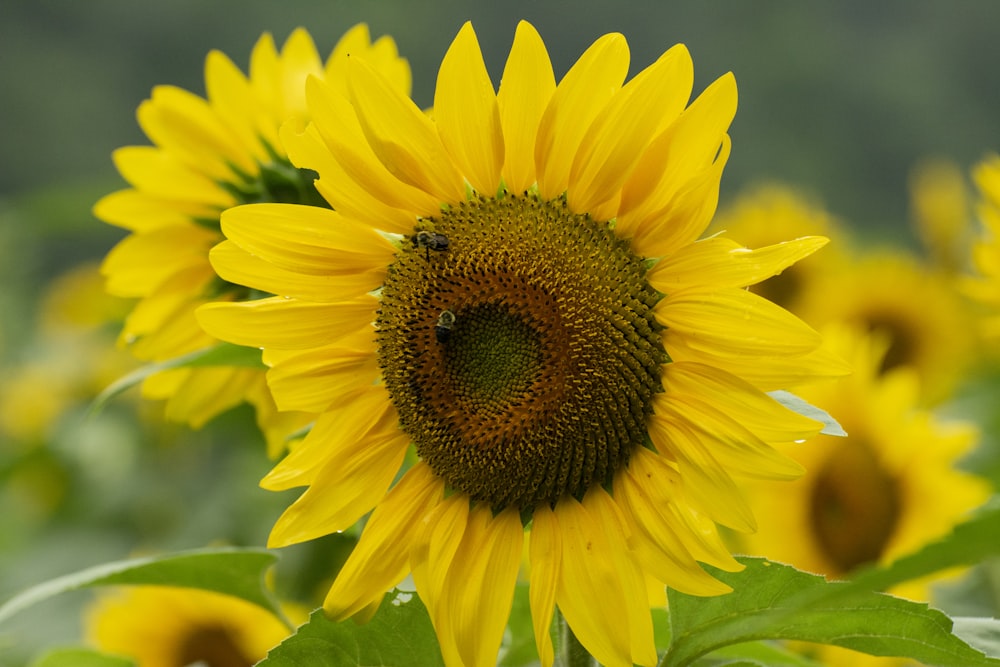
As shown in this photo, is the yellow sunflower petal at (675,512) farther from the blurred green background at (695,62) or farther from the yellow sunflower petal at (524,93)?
the blurred green background at (695,62)

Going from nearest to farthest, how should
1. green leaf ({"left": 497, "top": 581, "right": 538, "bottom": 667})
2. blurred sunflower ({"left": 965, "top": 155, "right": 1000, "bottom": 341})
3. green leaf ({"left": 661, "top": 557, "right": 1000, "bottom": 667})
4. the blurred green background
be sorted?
green leaf ({"left": 661, "top": 557, "right": 1000, "bottom": 667}), green leaf ({"left": 497, "top": 581, "right": 538, "bottom": 667}), blurred sunflower ({"left": 965, "top": 155, "right": 1000, "bottom": 341}), the blurred green background

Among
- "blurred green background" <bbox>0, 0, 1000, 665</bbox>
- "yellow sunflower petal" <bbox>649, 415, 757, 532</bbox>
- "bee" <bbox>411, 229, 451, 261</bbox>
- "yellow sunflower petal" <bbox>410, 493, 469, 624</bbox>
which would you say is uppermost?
"bee" <bbox>411, 229, 451, 261</bbox>

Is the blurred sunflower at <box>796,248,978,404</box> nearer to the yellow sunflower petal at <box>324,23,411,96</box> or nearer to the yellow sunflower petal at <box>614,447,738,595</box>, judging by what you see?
the yellow sunflower petal at <box>324,23,411,96</box>

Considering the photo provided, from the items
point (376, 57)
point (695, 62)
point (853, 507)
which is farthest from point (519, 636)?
point (695, 62)

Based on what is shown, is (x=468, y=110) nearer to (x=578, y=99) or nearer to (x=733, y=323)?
(x=578, y=99)

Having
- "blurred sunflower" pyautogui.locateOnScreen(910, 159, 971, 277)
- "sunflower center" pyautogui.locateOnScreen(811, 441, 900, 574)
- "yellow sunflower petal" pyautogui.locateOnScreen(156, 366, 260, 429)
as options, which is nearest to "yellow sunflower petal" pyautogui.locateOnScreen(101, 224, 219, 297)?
"yellow sunflower petal" pyautogui.locateOnScreen(156, 366, 260, 429)

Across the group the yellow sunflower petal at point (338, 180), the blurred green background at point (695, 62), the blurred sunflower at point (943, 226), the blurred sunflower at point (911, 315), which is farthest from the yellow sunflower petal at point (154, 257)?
the blurred green background at point (695, 62)
